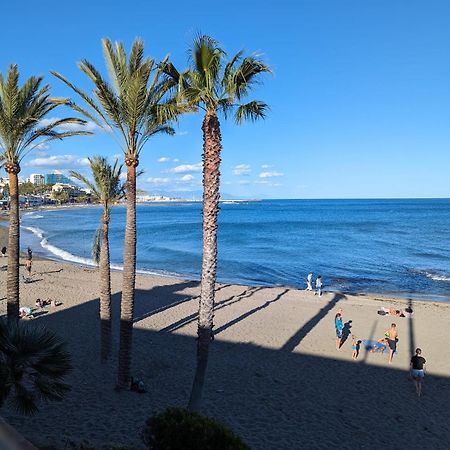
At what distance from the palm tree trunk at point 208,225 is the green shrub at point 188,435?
3.19 m

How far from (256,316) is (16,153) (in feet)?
40.9

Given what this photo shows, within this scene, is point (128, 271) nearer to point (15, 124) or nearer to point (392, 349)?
point (15, 124)

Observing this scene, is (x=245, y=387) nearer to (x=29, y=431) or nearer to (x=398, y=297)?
(x=29, y=431)

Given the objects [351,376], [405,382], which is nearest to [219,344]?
[351,376]

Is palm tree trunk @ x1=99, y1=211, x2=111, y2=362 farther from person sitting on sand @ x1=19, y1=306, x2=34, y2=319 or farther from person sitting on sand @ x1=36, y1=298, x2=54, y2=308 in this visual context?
person sitting on sand @ x1=36, y1=298, x2=54, y2=308

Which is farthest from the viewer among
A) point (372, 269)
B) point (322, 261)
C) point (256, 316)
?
point (322, 261)

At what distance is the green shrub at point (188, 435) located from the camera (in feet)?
15.5

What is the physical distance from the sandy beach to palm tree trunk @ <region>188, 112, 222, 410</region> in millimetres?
1958

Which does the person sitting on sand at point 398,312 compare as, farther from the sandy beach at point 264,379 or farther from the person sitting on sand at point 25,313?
the person sitting on sand at point 25,313

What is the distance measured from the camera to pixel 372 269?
3728 centimetres

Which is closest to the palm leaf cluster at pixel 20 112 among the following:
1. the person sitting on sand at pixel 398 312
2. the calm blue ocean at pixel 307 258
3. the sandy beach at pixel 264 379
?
the sandy beach at pixel 264 379

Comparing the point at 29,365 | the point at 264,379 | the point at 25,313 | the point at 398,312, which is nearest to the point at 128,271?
the point at 29,365

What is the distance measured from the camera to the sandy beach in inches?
364

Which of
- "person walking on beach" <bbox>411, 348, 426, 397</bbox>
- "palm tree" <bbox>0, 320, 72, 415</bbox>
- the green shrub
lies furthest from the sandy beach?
the green shrub
